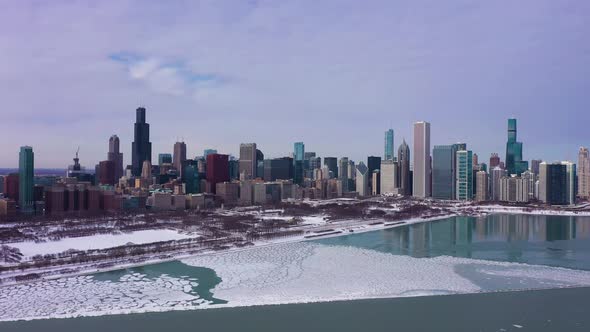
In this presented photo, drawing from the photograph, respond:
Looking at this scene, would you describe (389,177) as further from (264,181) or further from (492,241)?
(492,241)

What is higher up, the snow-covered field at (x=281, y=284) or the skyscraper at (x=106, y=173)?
the skyscraper at (x=106, y=173)

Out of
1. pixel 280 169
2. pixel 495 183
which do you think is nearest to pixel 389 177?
pixel 495 183

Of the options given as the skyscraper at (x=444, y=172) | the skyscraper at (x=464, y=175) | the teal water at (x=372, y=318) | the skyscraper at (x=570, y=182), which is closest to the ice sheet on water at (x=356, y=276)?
the teal water at (x=372, y=318)

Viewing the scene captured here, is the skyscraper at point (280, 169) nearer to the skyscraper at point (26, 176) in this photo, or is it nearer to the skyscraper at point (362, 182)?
the skyscraper at point (362, 182)

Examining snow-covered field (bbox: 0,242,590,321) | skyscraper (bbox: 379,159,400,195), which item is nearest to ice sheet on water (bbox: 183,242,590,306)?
snow-covered field (bbox: 0,242,590,321)

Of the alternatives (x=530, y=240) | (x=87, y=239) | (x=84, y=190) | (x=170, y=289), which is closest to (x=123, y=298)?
(x=170, y=289)

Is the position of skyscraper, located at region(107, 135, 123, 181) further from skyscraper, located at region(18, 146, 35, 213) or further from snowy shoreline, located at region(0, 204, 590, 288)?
snowy shoreline, located at region(0, 204, 590, 288)
